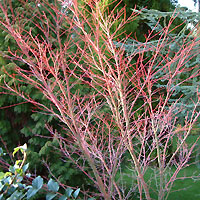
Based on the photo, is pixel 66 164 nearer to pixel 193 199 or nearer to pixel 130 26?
pixel 193 199

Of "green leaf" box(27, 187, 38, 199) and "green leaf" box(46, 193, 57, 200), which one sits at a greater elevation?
"green leaf" box(27, 187, 38, 199)

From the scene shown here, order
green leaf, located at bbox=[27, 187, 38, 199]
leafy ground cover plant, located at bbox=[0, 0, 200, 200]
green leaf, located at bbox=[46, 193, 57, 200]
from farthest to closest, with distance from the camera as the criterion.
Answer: leafy ground cover plant, located at bbox=[0, 0, 200, 200], green leaf, located at bbox=[46, 193, 57, 200], green leaf, located at bbox=[27, 187, 38, 199]

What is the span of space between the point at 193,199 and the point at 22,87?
3.99 m

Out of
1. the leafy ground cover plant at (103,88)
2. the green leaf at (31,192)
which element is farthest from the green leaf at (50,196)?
the leafy ground cover plant at (103,88)

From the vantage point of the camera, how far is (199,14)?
447 centimetres

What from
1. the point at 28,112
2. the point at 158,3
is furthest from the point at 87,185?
the point at 158,3

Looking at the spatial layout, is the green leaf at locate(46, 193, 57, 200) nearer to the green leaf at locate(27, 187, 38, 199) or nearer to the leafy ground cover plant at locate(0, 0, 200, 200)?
the green leaf at locate(27, 187, 38, 199)

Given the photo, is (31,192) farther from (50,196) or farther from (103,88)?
(103,88)

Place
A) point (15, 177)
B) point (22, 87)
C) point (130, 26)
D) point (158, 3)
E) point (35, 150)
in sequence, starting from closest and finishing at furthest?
point (15, 177) < point (22, 87) < point (35, 150) < point (130, 26) < point (158, 3)

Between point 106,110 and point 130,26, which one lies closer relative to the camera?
point 106,110

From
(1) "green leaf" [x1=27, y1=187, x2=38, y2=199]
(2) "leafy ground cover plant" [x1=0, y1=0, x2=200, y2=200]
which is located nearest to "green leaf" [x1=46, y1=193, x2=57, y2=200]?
Answer: (1) "green leaf" [x1=27, y1=187, x2=38, y2=199]

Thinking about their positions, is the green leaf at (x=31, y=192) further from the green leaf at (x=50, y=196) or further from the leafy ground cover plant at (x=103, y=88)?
Result: the leafy ground cover plant at (x=103, y=88)

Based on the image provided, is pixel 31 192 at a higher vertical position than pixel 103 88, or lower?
lower

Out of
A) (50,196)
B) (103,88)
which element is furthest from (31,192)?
(103,88)
